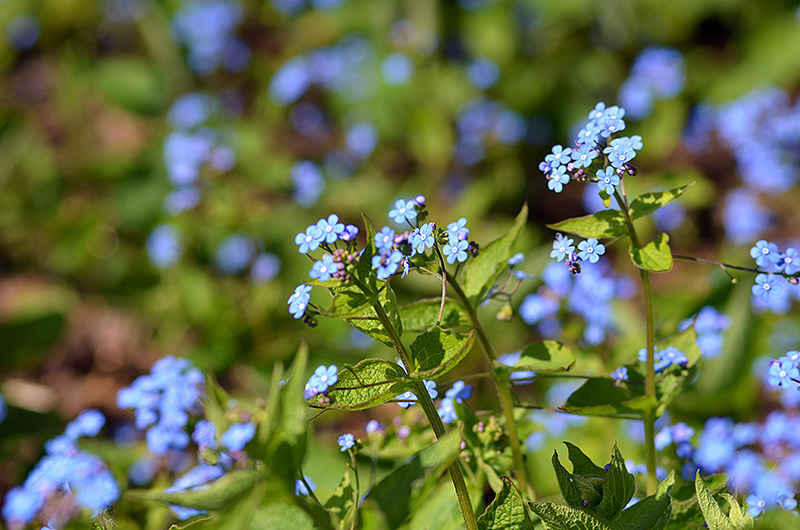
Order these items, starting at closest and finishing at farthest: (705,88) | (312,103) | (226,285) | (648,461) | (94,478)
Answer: (648,461) → (94,478) → (226,285) → (705,88) → (312,103)

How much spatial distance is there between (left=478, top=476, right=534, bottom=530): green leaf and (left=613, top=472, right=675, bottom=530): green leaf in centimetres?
20

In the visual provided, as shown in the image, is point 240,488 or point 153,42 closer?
point 240,488

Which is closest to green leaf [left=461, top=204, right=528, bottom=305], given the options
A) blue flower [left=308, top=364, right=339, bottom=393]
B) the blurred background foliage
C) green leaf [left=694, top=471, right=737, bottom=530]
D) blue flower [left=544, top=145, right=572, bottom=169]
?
blue flower [left=544, top=145, right=572, bottom=169]

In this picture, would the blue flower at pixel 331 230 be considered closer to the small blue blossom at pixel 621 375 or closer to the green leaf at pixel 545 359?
the green leaf at pixel 545 359

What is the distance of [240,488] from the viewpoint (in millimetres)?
1226

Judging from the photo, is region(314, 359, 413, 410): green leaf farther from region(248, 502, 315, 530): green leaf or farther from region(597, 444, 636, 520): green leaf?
region(597, 444, 636, 520): green leaf

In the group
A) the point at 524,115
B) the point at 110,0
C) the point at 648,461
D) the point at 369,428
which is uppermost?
the point at 110,0

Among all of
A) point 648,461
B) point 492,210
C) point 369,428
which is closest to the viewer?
point 648,461

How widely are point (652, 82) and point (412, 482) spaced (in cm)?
393

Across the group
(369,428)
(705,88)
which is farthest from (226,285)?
(705,88)

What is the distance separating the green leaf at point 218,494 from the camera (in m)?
1.20

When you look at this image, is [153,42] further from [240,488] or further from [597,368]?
[240,488]

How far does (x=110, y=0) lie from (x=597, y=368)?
561 centimetres

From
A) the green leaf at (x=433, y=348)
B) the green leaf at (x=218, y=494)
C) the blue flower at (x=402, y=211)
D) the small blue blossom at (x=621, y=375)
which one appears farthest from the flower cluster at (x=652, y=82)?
the green leaf at (x=218, y=494)
